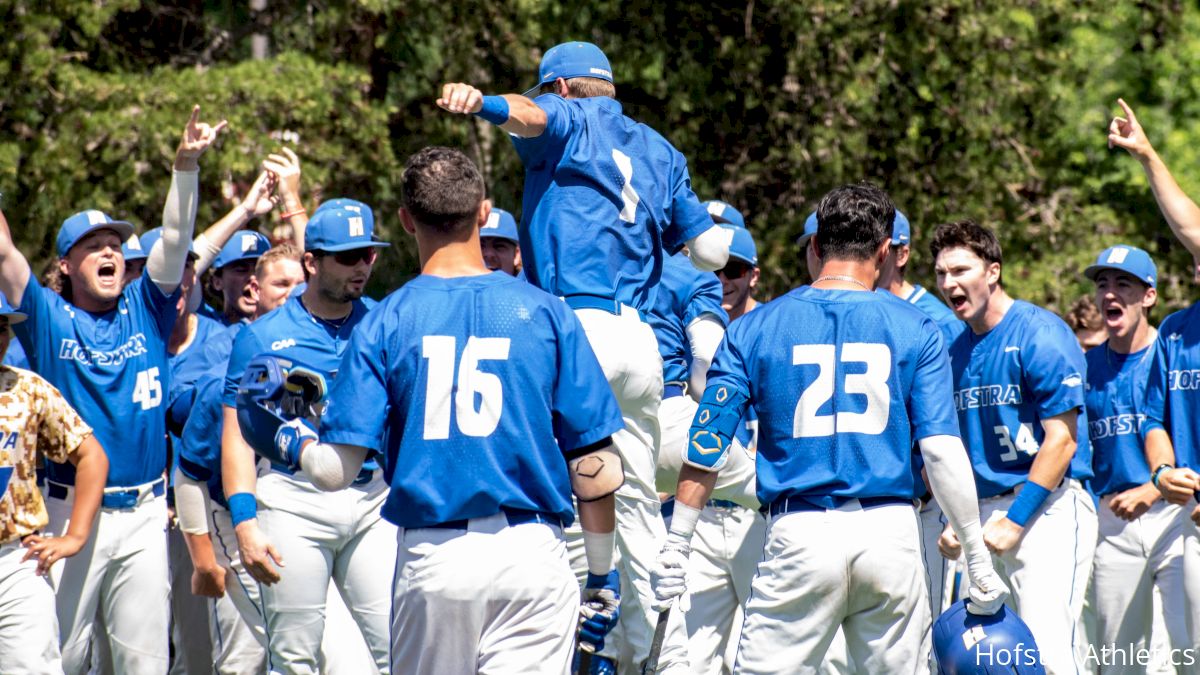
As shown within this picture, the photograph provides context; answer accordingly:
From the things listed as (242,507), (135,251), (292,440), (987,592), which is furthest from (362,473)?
(135,251)

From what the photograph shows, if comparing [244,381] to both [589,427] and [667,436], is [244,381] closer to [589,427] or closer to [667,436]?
[589,427]

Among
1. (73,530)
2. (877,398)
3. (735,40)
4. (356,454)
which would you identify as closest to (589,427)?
(356,454)

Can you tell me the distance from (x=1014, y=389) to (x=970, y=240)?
769mm

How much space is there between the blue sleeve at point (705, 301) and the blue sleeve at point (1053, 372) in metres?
1.56

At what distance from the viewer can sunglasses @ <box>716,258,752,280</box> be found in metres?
9.23

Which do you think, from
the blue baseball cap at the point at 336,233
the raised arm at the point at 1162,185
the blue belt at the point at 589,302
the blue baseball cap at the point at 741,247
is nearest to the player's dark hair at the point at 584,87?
the blue belt at the point at 589,302

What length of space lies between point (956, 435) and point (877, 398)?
1.09ft

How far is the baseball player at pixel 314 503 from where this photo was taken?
713 cm

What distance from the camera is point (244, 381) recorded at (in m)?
5.76

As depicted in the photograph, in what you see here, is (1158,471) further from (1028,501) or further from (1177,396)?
(1028,501)

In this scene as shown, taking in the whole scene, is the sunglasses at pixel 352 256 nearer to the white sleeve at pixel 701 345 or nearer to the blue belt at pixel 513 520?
the white sleeve at pixel 701 345

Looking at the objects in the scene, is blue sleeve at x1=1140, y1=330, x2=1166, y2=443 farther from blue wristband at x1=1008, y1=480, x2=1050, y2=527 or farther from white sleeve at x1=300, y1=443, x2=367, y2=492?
white sleeve at x1=300, y1=443, x2=367, y2=492

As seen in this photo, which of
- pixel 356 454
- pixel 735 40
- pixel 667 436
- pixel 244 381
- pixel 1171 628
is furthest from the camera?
pixel 735 40

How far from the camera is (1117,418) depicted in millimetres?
8875
